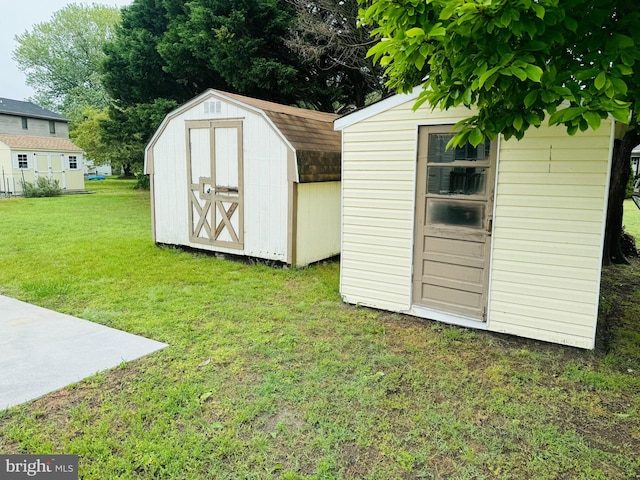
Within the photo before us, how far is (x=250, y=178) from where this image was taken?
274 inches

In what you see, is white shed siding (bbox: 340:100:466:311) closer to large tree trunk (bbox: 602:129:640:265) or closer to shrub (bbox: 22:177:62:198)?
large tree trunk (bbox: 602:129:640:265)

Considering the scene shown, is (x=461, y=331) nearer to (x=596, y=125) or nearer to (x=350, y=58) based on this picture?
(x=596, y=125)

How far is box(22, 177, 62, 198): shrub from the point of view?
19453 mm

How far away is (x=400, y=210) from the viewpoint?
15.6ft

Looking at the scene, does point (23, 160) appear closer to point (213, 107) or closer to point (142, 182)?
point (142, 182)

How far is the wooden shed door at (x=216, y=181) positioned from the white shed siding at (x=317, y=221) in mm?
1018

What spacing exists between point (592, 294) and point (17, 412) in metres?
4.36

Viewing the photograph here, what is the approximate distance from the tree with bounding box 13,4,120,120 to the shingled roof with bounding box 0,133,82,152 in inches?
659

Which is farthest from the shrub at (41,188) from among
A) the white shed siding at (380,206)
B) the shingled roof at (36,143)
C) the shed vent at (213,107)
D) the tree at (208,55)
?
the white shed siding at (380,206)

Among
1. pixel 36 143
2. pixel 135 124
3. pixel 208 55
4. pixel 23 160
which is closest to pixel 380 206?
pixel 208 55

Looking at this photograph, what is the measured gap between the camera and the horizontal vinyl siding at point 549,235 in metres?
3.78

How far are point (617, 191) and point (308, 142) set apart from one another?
489 cm

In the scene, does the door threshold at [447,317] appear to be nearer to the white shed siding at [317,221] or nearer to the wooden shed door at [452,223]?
the wooden shed door at [452,223]

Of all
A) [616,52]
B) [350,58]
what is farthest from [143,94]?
[616,52]
